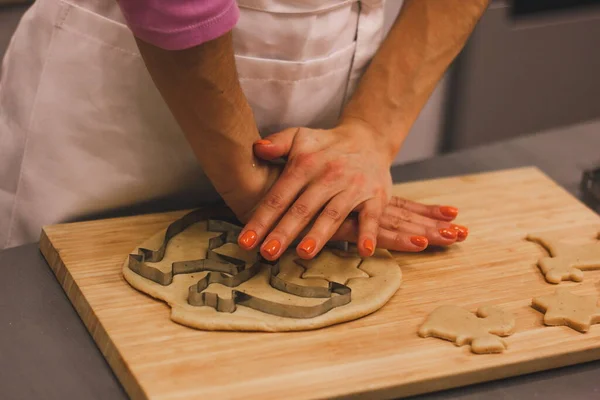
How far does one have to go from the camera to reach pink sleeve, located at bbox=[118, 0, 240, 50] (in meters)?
0.74

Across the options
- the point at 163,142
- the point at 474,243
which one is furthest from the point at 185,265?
the point at 474,243

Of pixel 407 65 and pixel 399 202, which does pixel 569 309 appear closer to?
pixel 399 202

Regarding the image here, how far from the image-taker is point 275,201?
0.94 m

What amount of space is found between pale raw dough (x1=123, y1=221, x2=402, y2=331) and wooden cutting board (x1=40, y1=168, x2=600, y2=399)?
0.03ft

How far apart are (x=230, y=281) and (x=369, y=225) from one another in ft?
0.60

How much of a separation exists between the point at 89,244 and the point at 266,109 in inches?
11.1

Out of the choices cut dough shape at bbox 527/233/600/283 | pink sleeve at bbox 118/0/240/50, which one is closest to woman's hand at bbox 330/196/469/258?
cut dough shape at bbox 527/233/600/283

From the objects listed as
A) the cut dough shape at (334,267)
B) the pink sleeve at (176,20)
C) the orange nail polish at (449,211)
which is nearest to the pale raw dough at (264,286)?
the cut dough shape at (334,267)

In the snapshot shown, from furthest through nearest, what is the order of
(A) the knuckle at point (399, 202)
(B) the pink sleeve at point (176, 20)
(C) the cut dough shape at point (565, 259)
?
(A) the knuckle at point (399, 202), (C) the cut dough shape at point (565, 259), (B) the pink sleeve at point (176, 20)

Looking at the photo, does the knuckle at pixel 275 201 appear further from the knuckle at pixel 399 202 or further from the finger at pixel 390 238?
the knuckle at pixel 399 202

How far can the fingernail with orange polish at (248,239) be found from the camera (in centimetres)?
91

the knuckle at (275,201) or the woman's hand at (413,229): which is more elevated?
the knuckle at (275,201)

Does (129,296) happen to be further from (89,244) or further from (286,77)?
(286,77)

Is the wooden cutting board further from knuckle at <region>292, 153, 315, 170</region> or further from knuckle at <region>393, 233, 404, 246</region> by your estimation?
knuckle at <region>292, 153, 315, 170</region>
